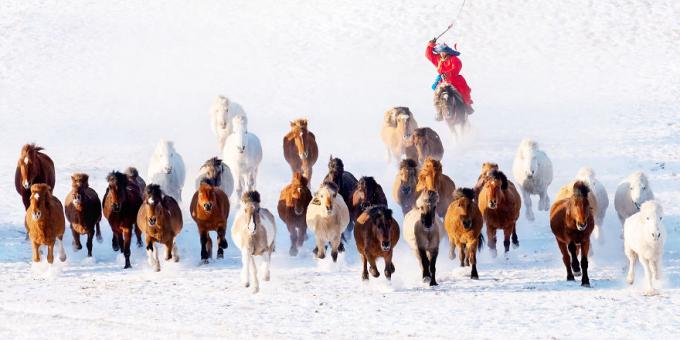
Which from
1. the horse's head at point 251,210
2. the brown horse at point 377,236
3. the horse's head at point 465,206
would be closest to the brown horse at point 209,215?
the horse's head at point 251,210

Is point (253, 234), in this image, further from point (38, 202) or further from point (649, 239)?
point (649, 239)

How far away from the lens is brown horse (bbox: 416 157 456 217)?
21188mm

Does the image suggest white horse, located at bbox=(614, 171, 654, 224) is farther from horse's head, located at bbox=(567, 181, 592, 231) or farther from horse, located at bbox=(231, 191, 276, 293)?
horse, located at bbox=(231, 191, 276, 293)

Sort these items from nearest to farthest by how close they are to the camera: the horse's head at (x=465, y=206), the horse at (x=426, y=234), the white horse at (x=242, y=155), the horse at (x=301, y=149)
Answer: the horse at (x=426, y=234), the horse's head at (x=465, y=206), the white horse at (x=242, y=155), the horse at (x=301, y=149)

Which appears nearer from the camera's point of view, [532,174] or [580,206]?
[580,206]

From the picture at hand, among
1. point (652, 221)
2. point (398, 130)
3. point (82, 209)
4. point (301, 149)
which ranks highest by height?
point (398, 130)

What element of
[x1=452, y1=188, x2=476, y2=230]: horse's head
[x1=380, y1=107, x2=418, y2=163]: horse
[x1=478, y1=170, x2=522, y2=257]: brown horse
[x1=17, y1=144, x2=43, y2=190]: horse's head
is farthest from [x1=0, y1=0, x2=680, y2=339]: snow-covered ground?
[x1=17, y1=144, x2=43, y2=190]: horse's head

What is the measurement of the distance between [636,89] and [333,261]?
16.6 m

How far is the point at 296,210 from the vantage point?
810 inches

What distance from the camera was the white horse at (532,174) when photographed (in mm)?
22703

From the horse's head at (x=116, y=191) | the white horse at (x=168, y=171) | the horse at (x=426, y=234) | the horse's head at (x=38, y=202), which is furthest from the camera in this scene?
the white horse at (x=168, y=171)

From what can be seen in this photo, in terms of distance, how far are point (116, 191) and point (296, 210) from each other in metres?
2.99

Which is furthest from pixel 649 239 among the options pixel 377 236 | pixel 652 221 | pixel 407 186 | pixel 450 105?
pixel 450 105

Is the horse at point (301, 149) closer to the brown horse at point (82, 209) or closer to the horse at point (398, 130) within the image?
the horse at point (398, 130)
